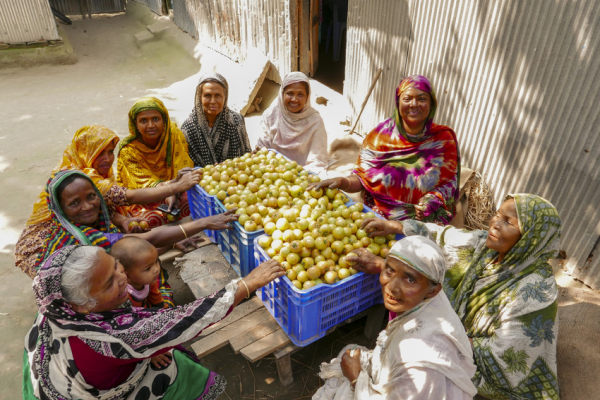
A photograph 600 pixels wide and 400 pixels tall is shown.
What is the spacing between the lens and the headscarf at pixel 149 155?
4.50 m

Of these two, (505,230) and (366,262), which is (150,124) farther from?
(505,230)

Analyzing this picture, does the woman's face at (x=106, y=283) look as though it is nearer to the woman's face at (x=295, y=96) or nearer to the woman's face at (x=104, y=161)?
the woman's face at (x=104, y=161)

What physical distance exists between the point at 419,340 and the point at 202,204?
272 centimetres

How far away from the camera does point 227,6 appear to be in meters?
11.2

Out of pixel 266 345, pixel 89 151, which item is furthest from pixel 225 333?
pixel 89 151

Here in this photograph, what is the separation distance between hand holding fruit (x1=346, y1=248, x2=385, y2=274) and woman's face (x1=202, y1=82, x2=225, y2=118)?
295 cm

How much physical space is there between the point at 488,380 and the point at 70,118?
10544 mm

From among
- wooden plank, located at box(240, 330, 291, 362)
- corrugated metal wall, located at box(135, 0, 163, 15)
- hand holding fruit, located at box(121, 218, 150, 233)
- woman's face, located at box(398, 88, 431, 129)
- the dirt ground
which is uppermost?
woman's face, located at box(398, 88, 431, 129)

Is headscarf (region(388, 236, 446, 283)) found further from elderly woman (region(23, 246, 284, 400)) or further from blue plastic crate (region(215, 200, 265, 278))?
blue plastic crate (region(215, 200, 265, 278))

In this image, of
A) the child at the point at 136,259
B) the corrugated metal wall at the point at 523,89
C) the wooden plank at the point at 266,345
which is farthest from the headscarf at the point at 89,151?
the corrugated metal wall at the point at 523,89

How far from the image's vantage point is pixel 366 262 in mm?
2871

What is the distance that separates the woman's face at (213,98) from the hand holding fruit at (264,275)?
279 centimetres

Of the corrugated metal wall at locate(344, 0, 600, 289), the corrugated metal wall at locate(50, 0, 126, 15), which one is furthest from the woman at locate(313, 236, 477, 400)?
the corrugated metal wall at locate(50, 0, 126, 15)

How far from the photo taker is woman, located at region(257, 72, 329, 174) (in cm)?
502
